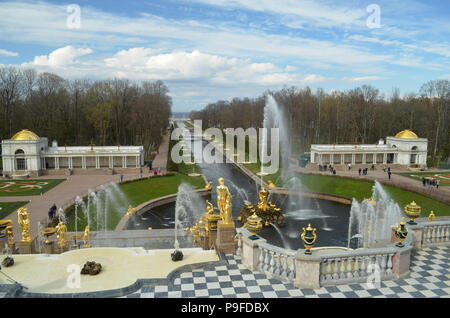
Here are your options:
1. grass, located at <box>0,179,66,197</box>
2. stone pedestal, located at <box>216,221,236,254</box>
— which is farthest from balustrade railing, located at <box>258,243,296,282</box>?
grass, located at <box>0,179,66,197</box>

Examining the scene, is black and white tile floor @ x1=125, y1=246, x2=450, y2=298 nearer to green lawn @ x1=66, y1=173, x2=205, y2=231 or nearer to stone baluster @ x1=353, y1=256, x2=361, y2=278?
stone baluster @ x1=353, y1=256, x2=361, y2=278

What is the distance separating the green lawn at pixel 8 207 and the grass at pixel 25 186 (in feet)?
13.8

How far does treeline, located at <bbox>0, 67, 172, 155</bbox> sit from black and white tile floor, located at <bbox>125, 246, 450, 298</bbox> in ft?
186

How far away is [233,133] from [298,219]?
2781 inches

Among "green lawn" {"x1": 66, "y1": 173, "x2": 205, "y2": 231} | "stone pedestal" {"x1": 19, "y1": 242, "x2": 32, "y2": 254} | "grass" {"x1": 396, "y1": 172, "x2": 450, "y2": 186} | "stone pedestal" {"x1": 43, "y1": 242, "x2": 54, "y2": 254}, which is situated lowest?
"green lawn" {"x1": 66, "y1": 173, "x2": 205, "y2": 231}

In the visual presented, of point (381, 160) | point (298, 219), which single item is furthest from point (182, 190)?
point (381, 160)

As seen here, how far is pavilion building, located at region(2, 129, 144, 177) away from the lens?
155 ft

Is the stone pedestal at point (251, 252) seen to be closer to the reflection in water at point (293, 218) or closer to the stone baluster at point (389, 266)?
the stone baluster at point (389, 266)

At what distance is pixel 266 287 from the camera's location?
1127 cm

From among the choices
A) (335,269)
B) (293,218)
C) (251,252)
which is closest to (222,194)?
(251,252)

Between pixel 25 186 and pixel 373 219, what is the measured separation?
35088mm

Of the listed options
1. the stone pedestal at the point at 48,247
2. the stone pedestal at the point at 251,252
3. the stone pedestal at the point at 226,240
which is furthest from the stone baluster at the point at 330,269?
the stone pedestal at the point at 48,247

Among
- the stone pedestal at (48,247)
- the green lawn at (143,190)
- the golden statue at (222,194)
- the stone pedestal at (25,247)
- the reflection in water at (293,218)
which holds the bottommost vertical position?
the reflection in water at (293,218)

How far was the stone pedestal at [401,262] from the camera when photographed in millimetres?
11867
